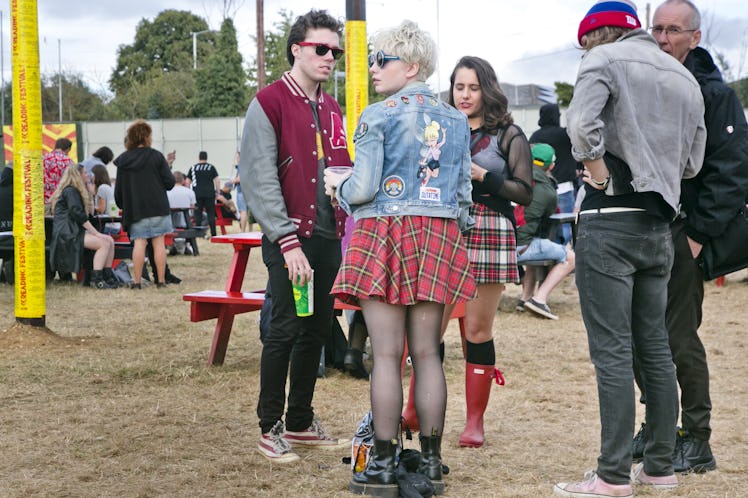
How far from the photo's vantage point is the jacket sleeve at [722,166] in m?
3.89

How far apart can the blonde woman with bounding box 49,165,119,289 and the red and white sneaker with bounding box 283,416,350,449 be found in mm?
7166

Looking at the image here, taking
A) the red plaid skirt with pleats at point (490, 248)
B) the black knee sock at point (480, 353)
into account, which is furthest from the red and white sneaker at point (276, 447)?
the red plaid skirt with pleats at point (490, 248)

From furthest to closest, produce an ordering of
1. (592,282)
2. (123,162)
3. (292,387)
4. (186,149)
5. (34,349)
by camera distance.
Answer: (186,149) < (123,162) < (34,349) < (292,387) < (592,282)

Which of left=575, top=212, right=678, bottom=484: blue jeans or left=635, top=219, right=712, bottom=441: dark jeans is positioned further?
left=635, top=219, right=712, bottom=441: dark jeans

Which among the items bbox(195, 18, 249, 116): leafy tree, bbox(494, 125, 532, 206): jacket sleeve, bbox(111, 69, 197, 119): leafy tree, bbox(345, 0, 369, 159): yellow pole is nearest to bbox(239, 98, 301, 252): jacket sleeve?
bbox(494, 125, 532, 206): jacket sleeve

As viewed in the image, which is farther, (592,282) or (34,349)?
(34,349)

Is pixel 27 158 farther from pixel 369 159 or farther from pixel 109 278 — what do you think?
Answer: pixel 109 278

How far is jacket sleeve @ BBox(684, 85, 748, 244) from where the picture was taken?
389cm

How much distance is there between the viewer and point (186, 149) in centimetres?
3947

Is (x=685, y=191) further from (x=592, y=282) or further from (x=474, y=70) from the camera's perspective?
(x=474, y=70)

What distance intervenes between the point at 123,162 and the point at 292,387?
701cm

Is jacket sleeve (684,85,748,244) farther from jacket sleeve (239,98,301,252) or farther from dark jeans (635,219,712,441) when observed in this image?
jacket sleeve (239,98,301,252)

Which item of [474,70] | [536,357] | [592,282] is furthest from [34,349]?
[592,282]

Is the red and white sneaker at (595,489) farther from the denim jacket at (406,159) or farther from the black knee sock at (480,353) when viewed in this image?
the denim jacket at (406,159)
